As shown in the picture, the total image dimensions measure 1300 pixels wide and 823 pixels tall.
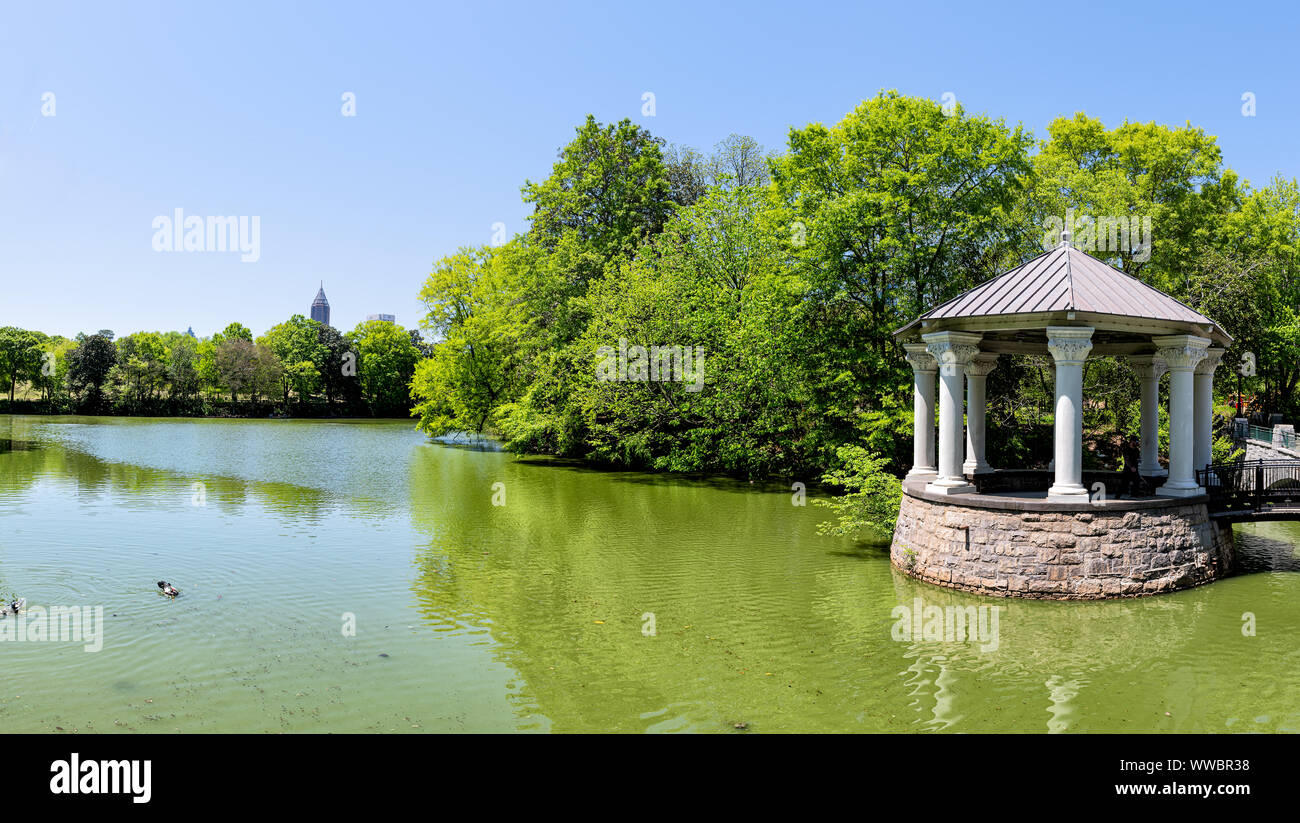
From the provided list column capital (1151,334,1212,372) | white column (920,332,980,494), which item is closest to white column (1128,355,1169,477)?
column capital (1151,334,1212,372)

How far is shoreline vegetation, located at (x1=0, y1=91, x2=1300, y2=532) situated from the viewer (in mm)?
24078

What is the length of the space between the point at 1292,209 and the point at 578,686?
131ft

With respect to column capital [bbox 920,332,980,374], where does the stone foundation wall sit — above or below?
below

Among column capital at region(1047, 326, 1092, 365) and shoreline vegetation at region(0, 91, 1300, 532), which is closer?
column capital at region(1047, 326, 1092, 365)

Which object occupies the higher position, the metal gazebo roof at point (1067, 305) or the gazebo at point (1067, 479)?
the metal gazebo roof at point (1067, 305)

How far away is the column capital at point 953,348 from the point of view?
1418cm

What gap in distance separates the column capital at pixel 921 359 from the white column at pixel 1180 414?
3823mm

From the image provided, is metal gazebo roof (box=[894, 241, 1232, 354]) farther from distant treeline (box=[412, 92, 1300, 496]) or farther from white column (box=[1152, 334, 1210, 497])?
distant treeline (box=[412, 92, 1300, 496])

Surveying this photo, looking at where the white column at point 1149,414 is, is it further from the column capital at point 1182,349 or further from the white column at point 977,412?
the white column at point 977,412

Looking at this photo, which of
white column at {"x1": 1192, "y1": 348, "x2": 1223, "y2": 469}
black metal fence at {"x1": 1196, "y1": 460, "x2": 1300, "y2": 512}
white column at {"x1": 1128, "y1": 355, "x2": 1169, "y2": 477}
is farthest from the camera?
white column at {"x1": 1128, "y1": 355, "x2": 1169, "y2": 477}

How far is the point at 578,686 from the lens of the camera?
874 centimetres

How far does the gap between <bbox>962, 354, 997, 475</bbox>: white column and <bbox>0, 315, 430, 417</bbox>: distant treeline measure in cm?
6251

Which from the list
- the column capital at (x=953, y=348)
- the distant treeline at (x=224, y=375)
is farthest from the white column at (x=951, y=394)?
the distant treeline at (x=224, y=375)
